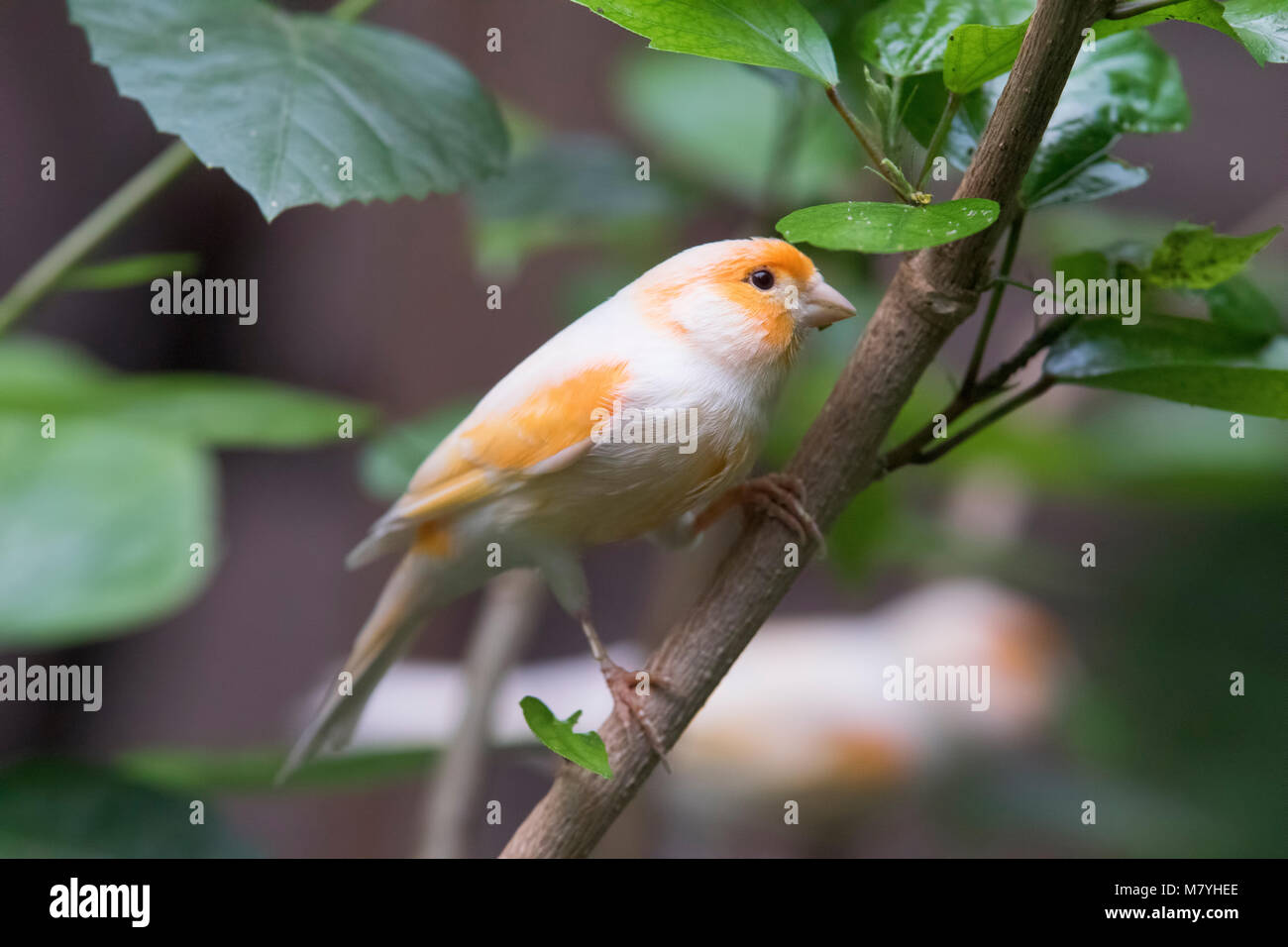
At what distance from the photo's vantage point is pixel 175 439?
46.3 inches

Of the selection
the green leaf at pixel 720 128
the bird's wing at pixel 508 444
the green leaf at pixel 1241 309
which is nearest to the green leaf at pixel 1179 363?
the green leaf at pixel 1241 309

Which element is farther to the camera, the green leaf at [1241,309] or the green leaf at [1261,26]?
the green leaf at [1241,309]

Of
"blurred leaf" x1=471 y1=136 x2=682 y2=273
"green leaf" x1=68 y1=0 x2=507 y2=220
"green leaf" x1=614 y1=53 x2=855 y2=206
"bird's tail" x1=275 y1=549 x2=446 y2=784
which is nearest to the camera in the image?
"green leaf" x1=68 y1=0 x2=507 y2=220

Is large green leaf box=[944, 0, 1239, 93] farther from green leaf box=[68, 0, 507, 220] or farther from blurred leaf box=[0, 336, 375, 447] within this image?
blurred leaf box=[0, 336, 375, 447]

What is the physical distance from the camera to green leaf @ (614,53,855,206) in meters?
1.67

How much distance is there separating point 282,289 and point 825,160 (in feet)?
4.72

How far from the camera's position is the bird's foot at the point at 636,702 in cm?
73

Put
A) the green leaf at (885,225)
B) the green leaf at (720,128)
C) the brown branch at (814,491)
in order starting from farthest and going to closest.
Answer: the green leaf at (720,128), the brown branch at (814,491), the green leaf at (885,225)

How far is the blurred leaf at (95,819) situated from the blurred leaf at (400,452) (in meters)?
0.39

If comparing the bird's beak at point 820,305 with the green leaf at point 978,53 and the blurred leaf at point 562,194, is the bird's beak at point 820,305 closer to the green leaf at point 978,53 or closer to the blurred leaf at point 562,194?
the green leaf at point 978,53

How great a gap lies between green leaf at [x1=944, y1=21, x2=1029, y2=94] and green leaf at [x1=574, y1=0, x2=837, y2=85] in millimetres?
72


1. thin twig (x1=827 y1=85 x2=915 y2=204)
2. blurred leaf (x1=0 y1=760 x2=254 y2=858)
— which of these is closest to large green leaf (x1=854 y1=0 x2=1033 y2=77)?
thin twig (x1=827 y1=85 x2=915 y2=204)

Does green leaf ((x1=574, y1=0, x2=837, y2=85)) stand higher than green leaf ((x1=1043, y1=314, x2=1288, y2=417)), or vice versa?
green leaf ((x1=574, y1=0, x2=837, y2=85))
